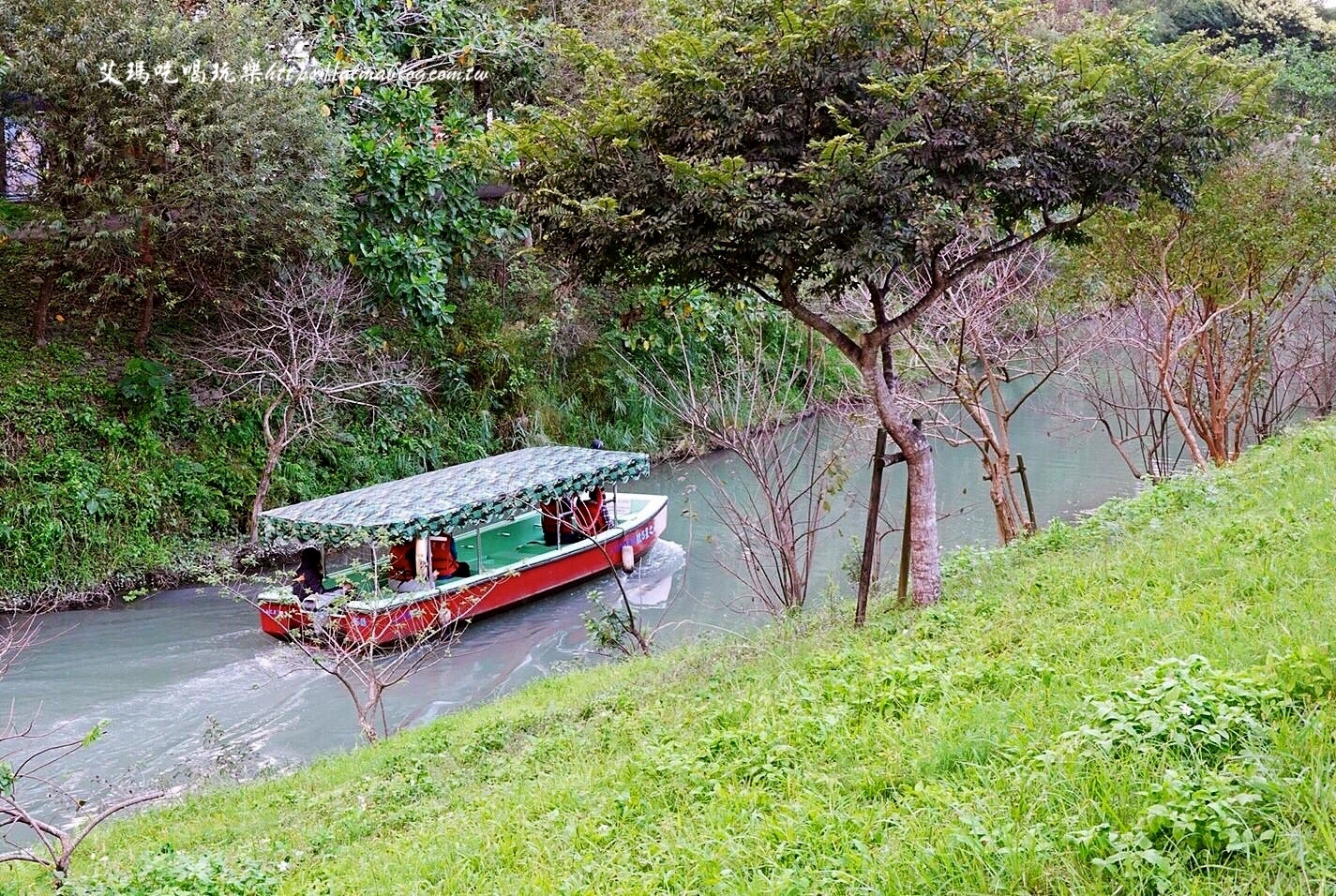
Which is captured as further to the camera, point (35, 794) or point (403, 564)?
point (403, 564)

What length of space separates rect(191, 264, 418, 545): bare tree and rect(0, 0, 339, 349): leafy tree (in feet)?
3.72

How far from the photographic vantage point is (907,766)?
3.83m

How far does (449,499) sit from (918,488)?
6.80m

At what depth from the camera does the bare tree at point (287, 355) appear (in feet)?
47.5

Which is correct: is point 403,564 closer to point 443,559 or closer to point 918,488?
point 443,559

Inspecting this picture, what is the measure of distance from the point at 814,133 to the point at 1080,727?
449cm

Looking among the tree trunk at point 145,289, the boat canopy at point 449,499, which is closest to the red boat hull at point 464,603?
the boat canopy at point 449,499

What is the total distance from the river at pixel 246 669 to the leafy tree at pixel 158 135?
4771mm

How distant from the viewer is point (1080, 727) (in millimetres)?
3463

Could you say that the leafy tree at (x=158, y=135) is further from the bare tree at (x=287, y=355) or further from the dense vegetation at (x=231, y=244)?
the bare tree at (x=287, y=355)

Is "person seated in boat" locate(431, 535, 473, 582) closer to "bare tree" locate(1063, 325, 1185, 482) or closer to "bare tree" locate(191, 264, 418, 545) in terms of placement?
"bare tree" locate(191, 264, 418, 545)

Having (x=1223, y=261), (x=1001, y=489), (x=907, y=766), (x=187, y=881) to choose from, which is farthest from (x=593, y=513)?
(x=907, y=766)

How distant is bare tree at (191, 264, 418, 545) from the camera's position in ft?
47.5

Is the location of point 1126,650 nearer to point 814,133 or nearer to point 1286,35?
point 814,133
